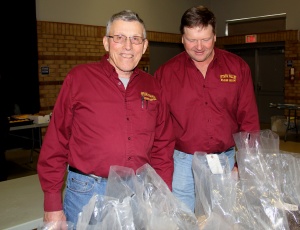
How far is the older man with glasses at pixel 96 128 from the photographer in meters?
1.55

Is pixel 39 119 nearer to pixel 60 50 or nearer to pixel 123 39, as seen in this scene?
pixel 60 50

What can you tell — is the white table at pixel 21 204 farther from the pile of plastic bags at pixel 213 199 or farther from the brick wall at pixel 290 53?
the brick wall at pixel 290 53

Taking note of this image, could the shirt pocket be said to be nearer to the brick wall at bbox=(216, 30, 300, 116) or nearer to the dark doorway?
the dark doorway

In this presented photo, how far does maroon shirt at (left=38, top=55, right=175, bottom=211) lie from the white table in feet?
0.77

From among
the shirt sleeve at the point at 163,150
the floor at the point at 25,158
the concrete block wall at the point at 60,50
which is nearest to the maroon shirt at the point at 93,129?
the shirt sleeve at the point at 163,150

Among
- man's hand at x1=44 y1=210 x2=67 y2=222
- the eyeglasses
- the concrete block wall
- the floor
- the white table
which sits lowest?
the floor

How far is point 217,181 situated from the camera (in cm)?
150

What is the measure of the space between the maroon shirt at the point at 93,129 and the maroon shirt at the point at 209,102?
1.27 feet

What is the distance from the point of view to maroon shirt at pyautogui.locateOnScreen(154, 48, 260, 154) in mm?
1973

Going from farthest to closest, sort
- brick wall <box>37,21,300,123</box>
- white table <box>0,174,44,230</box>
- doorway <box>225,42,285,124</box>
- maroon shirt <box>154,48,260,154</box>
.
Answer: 1. doorway <box>225,42,285,124</box>
2. brick wall <box>37,21,300,123</box>
3. maroon shirt <box>154,48,260,154</box>
4. white table <box>0,174,44,230</box>

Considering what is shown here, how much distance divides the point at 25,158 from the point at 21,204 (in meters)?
4.29

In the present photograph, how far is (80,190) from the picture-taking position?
158 centimetres

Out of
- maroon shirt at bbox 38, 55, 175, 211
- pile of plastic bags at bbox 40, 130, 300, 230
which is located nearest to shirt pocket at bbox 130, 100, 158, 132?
maroon shirt at bbox 38, 55, 175, 211

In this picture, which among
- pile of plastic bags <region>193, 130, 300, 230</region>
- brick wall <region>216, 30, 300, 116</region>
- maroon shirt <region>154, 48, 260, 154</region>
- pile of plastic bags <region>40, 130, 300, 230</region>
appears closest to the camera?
pile of plastic bags <region>40, 130, 300, 230</region>
